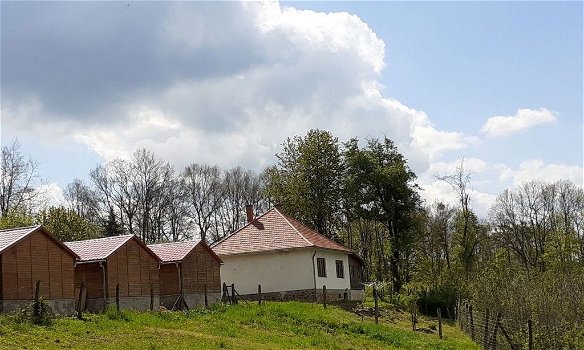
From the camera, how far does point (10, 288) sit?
28.9 m

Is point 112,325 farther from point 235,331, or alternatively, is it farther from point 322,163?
point 322,163

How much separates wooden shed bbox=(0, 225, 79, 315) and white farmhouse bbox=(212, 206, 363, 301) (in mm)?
16152

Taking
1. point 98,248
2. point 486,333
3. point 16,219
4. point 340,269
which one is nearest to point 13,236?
point 98,248

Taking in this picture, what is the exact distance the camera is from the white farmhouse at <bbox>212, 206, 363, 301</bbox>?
46.0m

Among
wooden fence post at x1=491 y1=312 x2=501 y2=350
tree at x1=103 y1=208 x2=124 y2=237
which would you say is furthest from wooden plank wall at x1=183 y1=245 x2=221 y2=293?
tree at x1=103 y1=208 x2=124 y2=237

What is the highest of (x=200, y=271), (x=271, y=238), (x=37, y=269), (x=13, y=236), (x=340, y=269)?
(x=13, y=236)

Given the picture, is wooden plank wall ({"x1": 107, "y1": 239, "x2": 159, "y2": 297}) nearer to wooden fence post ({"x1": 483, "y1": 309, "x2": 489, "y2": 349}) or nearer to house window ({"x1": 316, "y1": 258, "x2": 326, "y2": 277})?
house window ({"x1": 316, "y1": 258, "x2": 326, "y2": 277})

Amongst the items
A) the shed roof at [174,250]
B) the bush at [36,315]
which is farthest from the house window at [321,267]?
the bush at [36,315]

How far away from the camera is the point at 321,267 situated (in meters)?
47.4

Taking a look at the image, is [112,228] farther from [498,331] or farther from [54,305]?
[498,331]

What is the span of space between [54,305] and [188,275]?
34.8ft

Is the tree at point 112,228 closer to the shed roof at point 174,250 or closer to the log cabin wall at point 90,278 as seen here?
the shed roof at point 174,250

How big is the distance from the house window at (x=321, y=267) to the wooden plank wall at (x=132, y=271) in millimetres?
12013

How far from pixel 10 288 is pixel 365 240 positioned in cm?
4557
